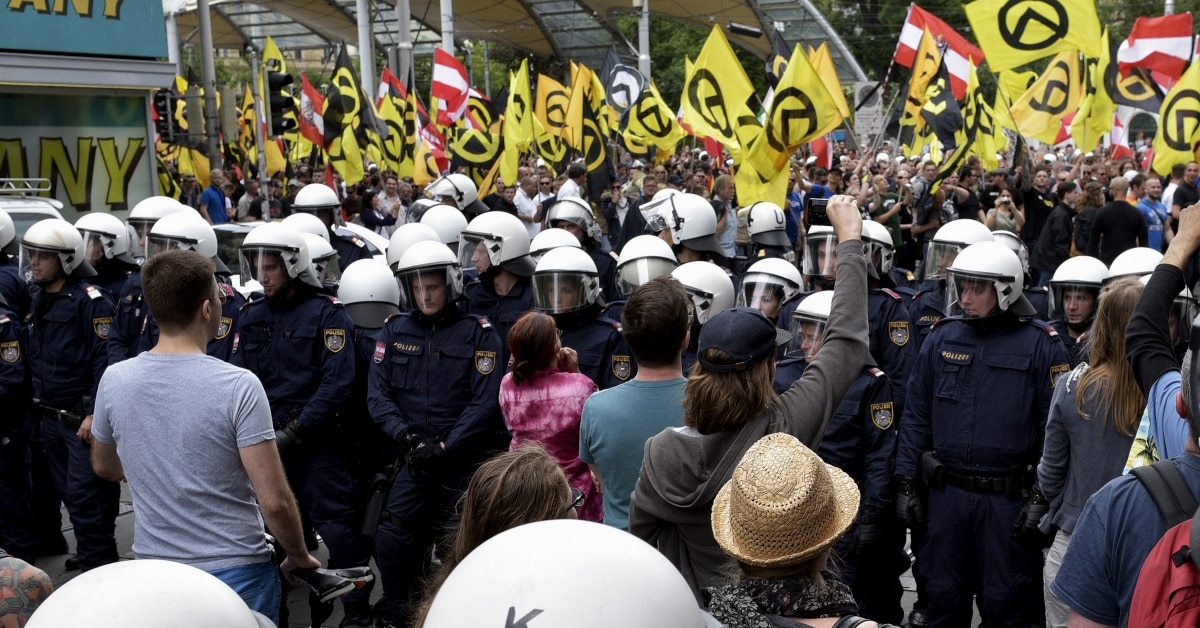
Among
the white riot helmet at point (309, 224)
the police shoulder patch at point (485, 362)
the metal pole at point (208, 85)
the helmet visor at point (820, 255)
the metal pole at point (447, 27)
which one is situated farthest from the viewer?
the metal pole at point (447, 27)

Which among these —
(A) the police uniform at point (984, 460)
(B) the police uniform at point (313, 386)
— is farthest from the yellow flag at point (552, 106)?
(A) the police uniform at point (984, 460)

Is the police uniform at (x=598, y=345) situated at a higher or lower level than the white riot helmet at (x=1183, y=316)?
lower

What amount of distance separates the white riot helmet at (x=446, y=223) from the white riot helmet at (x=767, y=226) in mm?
2485

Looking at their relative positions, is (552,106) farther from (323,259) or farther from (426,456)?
(426,456)

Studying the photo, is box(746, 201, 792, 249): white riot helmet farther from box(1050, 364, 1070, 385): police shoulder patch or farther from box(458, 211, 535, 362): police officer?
box(1050, 364, 1070, 385): police shoulder patch

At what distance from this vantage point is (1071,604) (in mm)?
2539

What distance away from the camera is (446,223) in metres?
10.6

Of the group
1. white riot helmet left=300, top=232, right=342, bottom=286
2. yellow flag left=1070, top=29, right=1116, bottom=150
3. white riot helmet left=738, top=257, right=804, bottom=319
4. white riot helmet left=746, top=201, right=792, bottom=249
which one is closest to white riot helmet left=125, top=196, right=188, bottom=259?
white riot helmet left=300, top=232, right=342, bottom=286

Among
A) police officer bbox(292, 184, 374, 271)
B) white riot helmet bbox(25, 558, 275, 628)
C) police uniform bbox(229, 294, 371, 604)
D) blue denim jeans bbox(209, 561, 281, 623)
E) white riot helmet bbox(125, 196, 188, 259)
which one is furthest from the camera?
police officer bbox(292, 184, 374, 271)

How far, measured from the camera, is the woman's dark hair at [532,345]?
5004 millimetres

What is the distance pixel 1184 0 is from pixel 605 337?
55642 mm

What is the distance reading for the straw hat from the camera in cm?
248

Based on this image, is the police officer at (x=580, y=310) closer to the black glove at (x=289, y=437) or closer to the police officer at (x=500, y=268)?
the police officer at (x=500, y=268)

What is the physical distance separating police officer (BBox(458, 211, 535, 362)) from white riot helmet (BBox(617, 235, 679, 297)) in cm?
62
